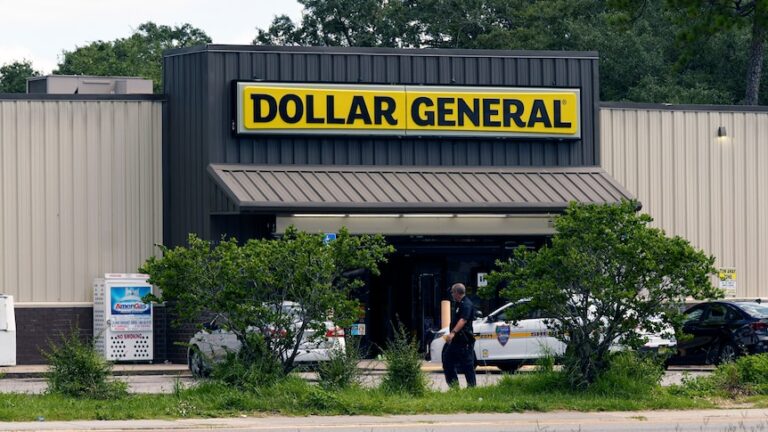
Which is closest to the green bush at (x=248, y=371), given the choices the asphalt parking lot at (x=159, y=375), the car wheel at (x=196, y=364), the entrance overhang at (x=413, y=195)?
the car wheel at (x=196, y=364)

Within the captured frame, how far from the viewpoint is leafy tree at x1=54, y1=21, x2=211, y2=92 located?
2985 inches

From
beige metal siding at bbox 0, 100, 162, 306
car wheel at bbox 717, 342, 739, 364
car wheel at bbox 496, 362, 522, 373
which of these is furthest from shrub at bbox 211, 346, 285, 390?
beige metal siding at bbox 0, 100, 162, 306

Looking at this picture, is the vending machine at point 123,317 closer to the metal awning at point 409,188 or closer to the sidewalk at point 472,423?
the metal awning at point 409,188

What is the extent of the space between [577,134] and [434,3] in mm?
39397

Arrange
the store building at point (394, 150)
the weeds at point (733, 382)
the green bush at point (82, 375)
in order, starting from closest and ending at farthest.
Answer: the green bush at point (82, 375)
the weeds at point (733, 382)
the store building at point (394, 150)

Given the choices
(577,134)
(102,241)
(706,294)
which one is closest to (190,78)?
(102,241)

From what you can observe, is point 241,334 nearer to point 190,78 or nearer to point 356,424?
point 356,424

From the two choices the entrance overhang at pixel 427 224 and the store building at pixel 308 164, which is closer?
the entrance overhang at pixel 427 224

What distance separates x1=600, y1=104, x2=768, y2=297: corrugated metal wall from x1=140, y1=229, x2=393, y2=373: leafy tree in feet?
49.1

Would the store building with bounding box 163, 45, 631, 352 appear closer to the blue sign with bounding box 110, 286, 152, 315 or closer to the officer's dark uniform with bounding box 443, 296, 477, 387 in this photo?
the blue sign with bounding box 110, 286, 152, 315

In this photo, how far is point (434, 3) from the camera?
72.6 m

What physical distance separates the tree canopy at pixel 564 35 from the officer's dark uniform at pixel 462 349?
33629 mm

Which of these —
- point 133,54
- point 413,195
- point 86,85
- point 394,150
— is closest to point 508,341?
point 413,195

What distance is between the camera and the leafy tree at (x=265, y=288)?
69.1 ft
